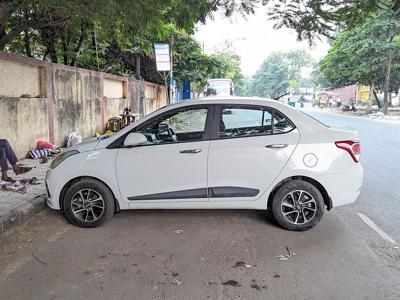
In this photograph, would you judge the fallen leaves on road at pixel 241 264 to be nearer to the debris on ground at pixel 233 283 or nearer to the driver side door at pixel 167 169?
the debris on ground at pixel 233 283

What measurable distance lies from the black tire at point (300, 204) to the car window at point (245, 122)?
0.74 meters

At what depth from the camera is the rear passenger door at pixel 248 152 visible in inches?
176

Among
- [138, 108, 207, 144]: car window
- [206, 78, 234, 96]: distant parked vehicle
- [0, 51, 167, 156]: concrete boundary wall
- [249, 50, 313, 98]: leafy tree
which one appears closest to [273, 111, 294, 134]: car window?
[138, 108, 207, 144]: car window

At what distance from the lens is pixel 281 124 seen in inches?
181

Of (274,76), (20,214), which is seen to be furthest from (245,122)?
(274,76)

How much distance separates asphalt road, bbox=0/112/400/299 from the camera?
3.19 m

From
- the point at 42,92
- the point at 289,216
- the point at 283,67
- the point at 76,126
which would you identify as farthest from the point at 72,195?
the point at 283,67

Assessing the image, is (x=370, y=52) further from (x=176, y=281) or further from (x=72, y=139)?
(x=176, y=281)

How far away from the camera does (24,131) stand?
8188 mm

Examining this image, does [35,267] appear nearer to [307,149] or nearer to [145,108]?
[307,149]

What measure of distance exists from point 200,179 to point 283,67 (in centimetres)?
10192

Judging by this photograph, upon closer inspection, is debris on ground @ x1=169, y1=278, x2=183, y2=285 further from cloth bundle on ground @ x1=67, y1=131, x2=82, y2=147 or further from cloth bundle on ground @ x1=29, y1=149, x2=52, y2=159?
cloth bundle on ground @ x1=67, y1=131, x2=82, y2=147

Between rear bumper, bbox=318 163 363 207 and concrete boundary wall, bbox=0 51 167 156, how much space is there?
6.25 m

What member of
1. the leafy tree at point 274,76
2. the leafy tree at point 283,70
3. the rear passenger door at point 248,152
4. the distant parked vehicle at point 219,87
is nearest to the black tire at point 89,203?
the rear passenger door at point 248,152
